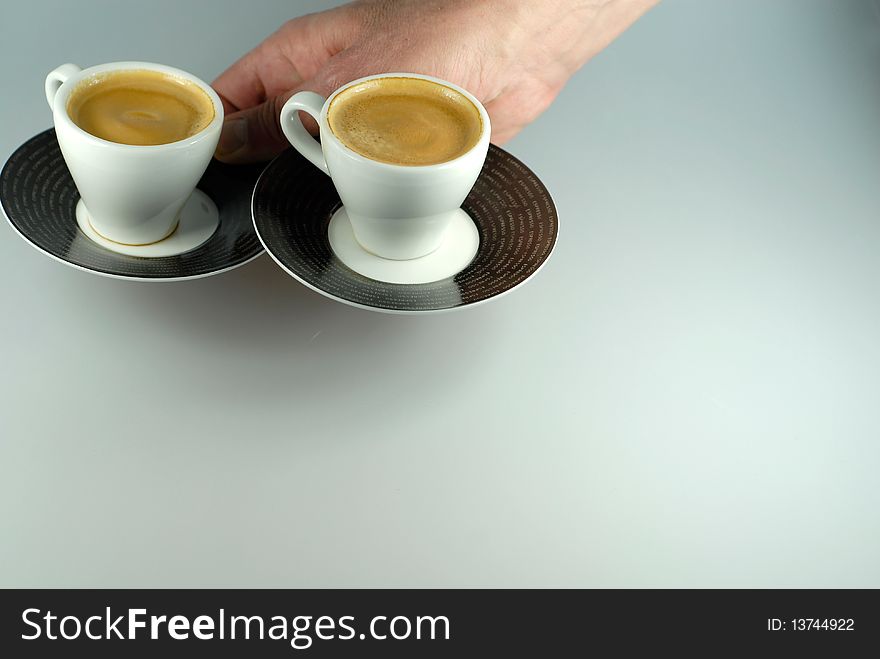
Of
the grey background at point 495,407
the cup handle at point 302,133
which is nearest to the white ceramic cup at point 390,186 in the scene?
the cup handle at point 302,133

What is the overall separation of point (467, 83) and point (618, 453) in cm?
43

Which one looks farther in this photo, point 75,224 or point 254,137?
point 254,137

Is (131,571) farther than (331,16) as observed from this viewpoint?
No

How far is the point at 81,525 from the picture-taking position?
0.73m

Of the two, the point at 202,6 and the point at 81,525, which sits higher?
the point at 202,6

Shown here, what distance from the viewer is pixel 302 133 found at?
2.91 feet

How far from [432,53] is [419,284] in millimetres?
266

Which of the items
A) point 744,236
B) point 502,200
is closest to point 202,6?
point 502,200

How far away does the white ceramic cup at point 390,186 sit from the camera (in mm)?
776

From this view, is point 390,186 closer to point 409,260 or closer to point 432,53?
point 409,260

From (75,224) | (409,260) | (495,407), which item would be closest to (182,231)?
(75,224)

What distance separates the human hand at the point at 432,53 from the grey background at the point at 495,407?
0.10m

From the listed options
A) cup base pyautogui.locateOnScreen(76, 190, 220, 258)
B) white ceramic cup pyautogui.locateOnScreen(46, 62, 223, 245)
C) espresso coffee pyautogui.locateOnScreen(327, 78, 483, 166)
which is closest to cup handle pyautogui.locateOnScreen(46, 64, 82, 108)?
white ceramic cup pyautogui.locateOnScreen(46, 62, 223, 245)

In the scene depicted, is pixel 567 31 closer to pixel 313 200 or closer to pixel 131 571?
pixel 313 200
